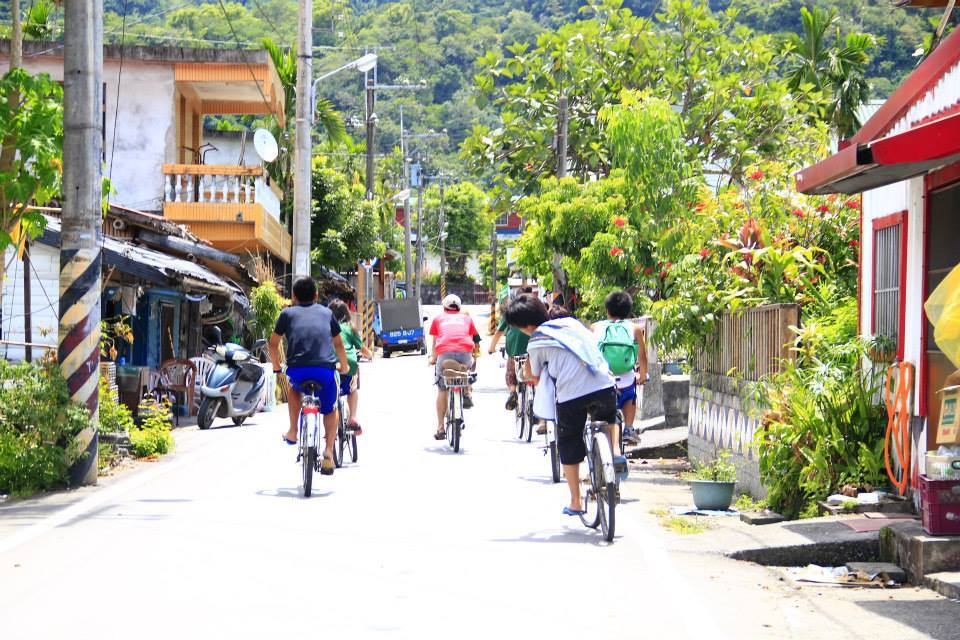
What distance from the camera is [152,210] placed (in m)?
29.6

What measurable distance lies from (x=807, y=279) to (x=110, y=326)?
12.7 meters

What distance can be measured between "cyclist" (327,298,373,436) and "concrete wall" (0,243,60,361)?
225 inches

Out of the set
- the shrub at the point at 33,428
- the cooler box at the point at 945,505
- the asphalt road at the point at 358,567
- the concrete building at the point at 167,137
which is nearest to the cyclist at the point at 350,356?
the asphalt road at the point at 358,567

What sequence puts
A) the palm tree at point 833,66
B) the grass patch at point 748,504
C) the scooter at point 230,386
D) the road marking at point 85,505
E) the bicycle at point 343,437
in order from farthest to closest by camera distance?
the palm tree at point 833,66 → the scooter at point 230,386 → the bicycle at point 343,437 → the grass patch at point 748,504 → the road marking at point 85,505

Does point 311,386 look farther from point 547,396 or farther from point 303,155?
point 303,155

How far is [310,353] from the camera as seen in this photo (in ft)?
39.9

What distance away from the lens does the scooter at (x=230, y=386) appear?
20.6m

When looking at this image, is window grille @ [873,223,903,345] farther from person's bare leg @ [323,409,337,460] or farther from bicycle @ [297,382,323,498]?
person's bare leg @ [323,409,337,460]

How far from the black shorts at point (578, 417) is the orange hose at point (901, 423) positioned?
2.06 metres

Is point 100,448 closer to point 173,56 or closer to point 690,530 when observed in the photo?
point 690,530

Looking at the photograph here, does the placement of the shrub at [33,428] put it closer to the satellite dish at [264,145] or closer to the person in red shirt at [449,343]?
the person in red shirt at [449,343]

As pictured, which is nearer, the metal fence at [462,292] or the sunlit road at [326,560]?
the sunlit road at [326,560]

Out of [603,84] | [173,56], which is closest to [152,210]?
[173,56]

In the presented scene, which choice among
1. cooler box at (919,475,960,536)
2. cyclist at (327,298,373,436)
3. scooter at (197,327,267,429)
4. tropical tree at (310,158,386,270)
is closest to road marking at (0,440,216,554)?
cyclist at (327,298,373,436)
